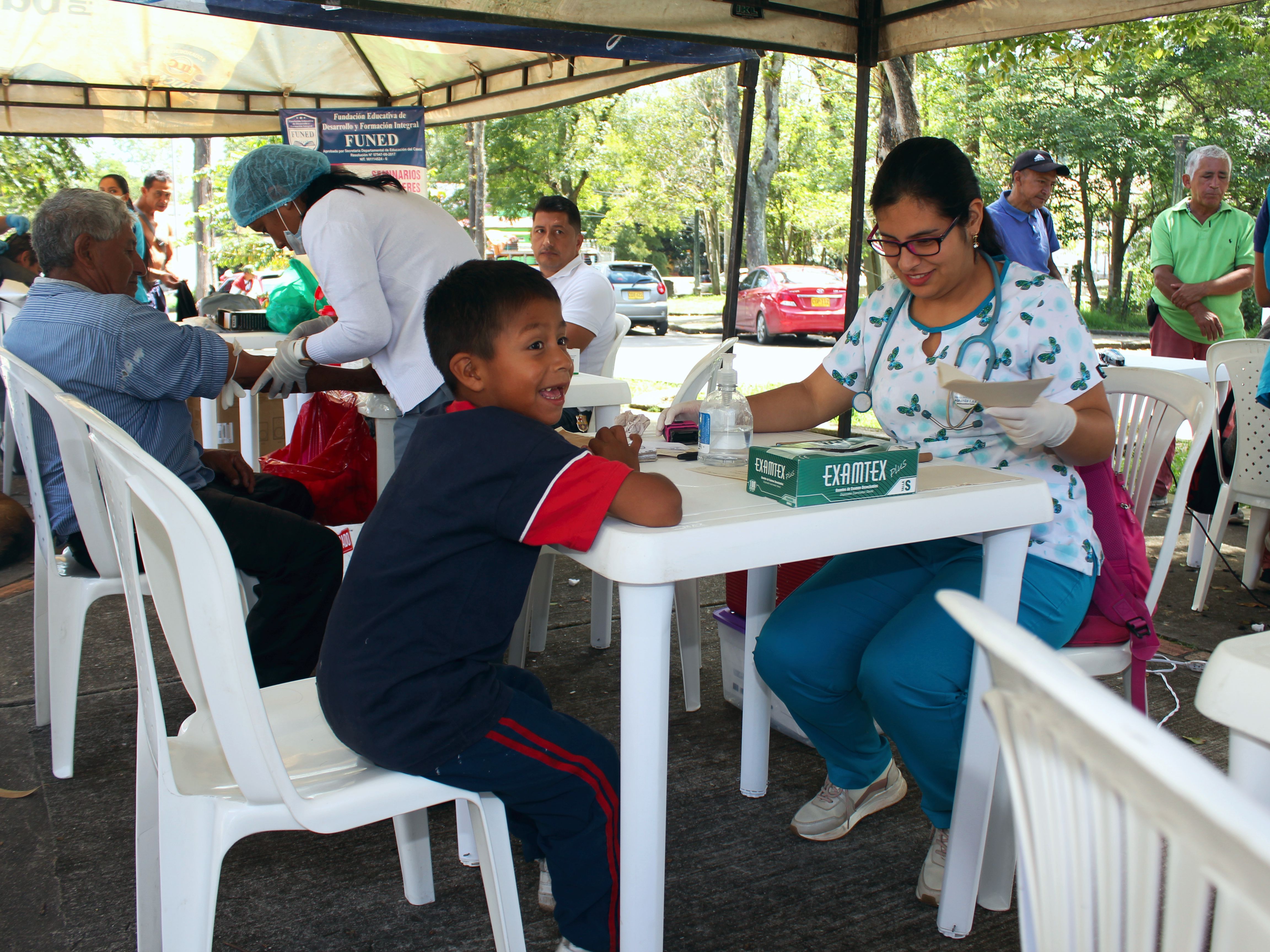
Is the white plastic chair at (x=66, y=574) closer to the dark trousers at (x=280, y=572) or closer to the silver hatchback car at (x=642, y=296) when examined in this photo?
the dark trousers at (x=280, y=572)

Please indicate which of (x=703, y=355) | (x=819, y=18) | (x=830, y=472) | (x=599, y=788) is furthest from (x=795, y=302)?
(x=599, y=788)

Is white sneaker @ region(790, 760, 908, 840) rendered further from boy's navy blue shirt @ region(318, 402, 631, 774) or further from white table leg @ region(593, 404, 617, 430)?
white table leg @ region(593, 404, 617, 430)

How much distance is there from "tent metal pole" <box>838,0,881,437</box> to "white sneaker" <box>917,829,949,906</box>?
2638 mm

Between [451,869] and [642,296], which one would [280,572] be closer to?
[451,869]

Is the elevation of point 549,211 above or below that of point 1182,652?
above

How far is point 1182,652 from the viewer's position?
3.14 meters

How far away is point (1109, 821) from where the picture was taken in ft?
1.93

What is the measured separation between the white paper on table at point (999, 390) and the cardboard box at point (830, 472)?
130mm

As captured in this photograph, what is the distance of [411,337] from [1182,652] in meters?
2.67

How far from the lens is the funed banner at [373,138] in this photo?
20.5ft

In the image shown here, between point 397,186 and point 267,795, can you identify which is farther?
point 397,186

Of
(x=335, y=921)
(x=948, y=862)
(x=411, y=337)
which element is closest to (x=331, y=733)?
(x=335, y=921)

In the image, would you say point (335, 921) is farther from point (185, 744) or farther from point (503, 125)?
point (503, 125)

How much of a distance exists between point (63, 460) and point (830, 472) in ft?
5.52
